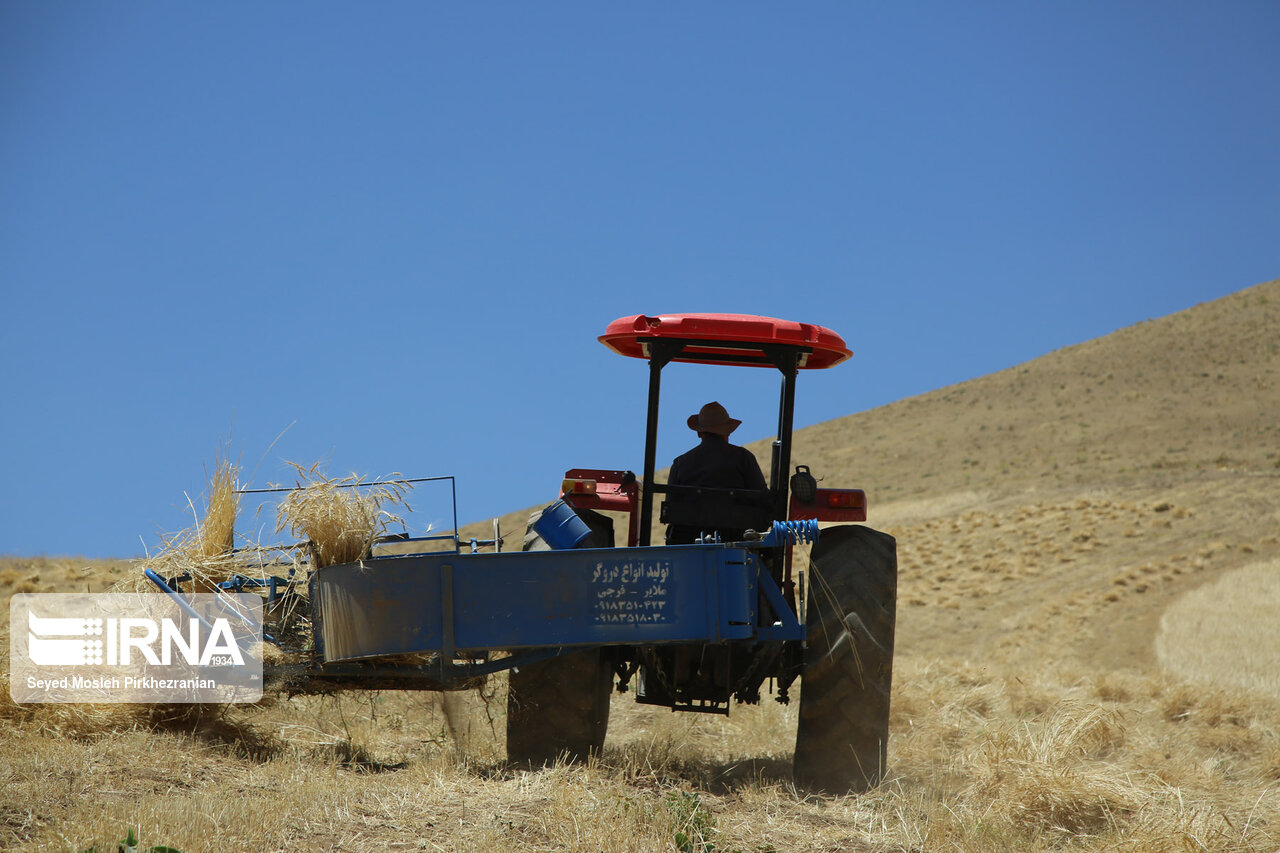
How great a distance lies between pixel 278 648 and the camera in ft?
21.9

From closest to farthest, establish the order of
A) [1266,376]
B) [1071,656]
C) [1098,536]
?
[1071,656] < [1098,536] < [1266,376]

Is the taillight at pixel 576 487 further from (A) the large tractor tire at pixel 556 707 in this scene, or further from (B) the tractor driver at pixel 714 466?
(A) the large tractor tire at pixel 556 707

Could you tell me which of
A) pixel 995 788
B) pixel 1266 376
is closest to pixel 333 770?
pixel 995 788

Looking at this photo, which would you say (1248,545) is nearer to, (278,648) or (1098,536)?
(1098,536)

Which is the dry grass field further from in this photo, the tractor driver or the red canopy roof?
the red canopy roof

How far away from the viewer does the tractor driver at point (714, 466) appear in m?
6.84

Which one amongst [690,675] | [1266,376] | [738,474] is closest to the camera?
[690,675]

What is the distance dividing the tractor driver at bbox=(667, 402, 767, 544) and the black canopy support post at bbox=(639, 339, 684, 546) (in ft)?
0.49

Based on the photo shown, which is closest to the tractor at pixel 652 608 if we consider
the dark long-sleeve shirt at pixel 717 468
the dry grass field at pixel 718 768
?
the dark long-sleeve shirt at pixel 717 468

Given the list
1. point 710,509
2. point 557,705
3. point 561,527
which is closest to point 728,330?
point 710,509

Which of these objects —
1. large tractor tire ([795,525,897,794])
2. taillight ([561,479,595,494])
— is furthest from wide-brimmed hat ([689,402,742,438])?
large tractor tire ([795,525,897,794])

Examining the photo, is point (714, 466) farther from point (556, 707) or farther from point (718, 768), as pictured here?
point (718, 768)

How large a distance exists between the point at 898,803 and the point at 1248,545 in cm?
2368

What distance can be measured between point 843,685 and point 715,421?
183 cm
